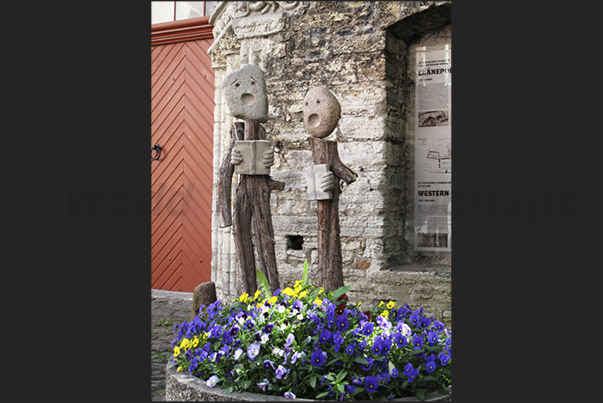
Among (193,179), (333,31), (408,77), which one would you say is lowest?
(193,179)

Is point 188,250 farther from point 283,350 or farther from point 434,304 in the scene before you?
point 283,350

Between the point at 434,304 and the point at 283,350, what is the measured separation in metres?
2.29

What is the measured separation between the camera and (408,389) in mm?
2443

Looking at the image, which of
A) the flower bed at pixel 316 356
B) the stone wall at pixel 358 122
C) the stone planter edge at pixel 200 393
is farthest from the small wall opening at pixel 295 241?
the stone planter edge at pixel 200 393

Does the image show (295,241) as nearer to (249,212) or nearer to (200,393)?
(249,212)

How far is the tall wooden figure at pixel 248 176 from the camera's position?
3475mm

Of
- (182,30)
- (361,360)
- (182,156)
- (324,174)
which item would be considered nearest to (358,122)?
(324,174)

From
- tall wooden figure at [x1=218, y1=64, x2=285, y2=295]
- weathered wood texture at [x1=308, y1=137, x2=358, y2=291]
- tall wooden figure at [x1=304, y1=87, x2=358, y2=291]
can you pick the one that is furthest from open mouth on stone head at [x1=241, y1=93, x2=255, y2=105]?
weathered wood texture at [x1=308, y1=137, x2=358, y2=291]

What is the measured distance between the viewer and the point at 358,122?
4.77 meters

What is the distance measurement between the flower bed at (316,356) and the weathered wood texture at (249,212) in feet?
2.52

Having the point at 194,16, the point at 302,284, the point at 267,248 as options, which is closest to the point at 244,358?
the point at 302,284

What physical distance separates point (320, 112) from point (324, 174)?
1.23 feet

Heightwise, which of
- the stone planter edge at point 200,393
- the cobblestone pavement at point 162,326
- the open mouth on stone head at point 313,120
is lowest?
the cobblestone pavement at point 162,326

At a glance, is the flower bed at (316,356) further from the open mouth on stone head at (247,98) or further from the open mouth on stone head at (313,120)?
the open mouth on stone head at (247,98)
